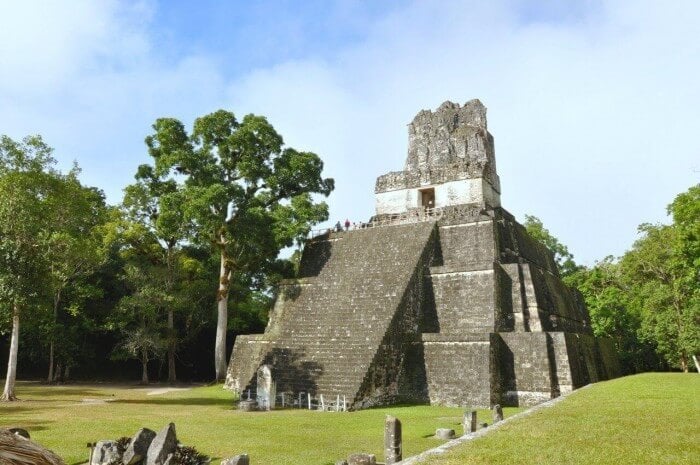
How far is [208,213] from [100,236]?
6509 mm

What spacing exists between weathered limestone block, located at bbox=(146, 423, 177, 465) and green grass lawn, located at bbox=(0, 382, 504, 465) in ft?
2.01

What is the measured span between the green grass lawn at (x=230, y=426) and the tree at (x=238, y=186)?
510 centimetres

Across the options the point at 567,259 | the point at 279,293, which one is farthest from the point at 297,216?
the point at 567,259

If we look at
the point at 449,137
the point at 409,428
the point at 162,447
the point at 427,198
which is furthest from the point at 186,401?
the point at 449,137

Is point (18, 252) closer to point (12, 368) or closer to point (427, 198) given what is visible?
point (12, 368)

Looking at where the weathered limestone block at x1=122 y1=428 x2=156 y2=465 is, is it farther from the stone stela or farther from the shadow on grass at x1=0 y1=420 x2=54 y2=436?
the stone stela

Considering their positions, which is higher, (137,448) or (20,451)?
(20,451)

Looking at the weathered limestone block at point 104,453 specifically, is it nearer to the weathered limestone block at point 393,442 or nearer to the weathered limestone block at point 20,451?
the weathered limestone block at point 393,442

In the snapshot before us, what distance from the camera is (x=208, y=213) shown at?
16.1 metres

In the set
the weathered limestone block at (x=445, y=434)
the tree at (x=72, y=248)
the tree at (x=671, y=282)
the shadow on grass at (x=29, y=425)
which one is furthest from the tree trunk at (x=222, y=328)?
the tree at (x=671, y=282)

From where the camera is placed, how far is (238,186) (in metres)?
17.2

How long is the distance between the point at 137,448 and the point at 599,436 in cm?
501

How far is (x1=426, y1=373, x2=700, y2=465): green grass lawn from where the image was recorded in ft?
15.4

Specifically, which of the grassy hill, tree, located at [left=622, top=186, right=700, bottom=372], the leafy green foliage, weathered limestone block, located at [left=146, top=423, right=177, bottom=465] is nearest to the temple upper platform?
tree, located at [left=622, top=186, right=700, bottom=372]
